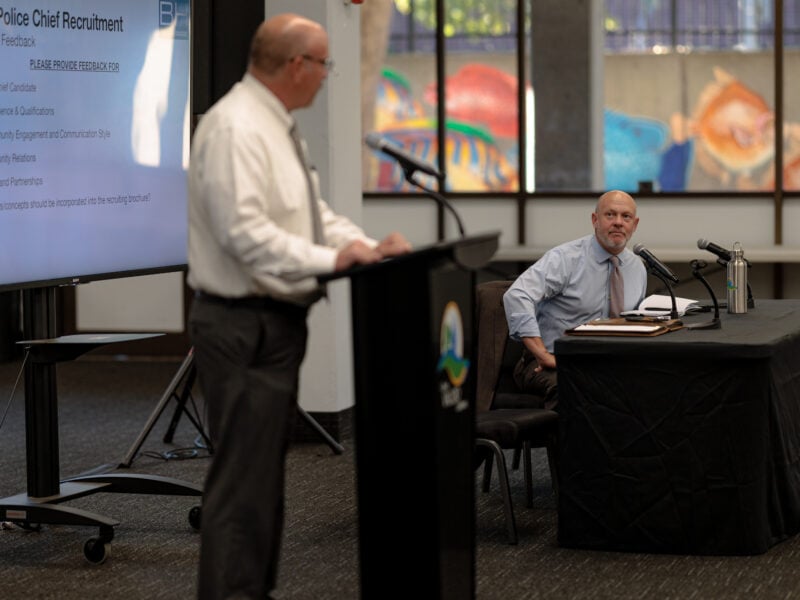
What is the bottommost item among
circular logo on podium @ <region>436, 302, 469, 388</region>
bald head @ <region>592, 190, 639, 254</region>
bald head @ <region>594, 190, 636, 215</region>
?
circular logo on podium @ <region>436, 302, 469, 388</region>

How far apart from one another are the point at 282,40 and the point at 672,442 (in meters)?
2.08

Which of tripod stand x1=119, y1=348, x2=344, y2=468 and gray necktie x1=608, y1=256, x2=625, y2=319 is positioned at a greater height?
gray necktie x1=608, y1=256, x2=625, y2=319

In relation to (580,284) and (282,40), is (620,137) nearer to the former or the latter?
(580,284)

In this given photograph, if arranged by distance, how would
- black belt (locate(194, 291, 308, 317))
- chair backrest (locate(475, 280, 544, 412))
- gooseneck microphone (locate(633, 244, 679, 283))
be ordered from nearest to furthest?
black belt (locate(194, 291, 308, 317))
gooseneck microphone (locate(633, 244, 679, 283))
chair backrest (locate(475, 280, 544, 412))

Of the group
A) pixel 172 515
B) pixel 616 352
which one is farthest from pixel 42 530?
pixel 616 352

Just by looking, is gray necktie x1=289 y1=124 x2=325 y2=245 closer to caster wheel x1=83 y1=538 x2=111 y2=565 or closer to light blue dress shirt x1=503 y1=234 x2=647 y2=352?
caster wheel x1=83 y1=538 x2=111 y2=565

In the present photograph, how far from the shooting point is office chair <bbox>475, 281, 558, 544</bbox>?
487 cm

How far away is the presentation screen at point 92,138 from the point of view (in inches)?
177

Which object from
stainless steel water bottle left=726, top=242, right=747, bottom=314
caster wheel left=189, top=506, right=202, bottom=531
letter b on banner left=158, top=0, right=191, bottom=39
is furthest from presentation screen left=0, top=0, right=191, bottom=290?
stainless steel water bottle left=726, top=242, right=747, bottom=314

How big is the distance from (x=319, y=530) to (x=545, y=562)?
0.91 metres

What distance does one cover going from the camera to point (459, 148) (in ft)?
33.8

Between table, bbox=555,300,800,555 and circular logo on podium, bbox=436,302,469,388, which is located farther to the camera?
table, bbox=555,300,800,555

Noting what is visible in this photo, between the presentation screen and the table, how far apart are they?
1.56 metres

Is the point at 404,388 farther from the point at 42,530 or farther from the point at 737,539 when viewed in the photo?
the point at 42,530
